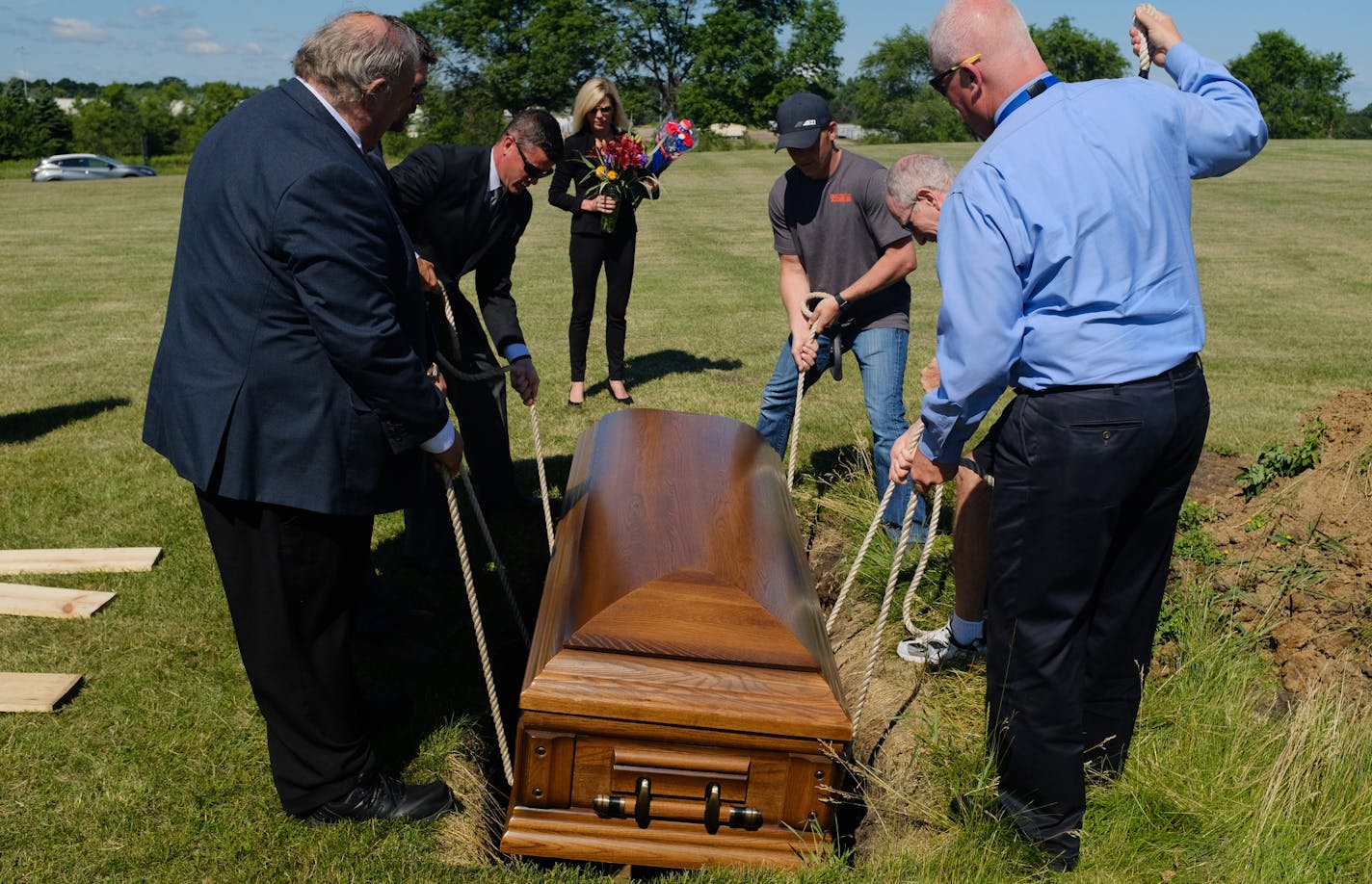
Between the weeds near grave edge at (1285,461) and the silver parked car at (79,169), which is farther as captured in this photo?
the silver parked car at (79,169)

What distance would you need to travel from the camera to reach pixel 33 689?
3.57 m

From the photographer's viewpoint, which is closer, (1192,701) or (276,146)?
(276,146)

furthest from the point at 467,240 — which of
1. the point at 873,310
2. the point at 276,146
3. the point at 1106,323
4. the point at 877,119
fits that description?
the point at 877,119

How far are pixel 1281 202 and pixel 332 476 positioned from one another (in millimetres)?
25997

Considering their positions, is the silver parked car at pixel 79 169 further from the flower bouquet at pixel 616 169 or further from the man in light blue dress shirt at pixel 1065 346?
the man in light blue dress shirt at pixel 1065 346

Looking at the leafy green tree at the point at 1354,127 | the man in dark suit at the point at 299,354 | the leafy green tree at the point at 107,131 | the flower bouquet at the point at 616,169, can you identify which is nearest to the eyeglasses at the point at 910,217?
the man in dark suit at the point at 299,354

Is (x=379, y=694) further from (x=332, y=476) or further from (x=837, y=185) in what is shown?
(x=837, y=185)

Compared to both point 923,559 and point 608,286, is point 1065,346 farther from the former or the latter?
point 608,286

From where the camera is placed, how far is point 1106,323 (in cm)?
255

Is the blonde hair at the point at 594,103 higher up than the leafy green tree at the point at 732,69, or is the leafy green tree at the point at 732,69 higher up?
the leafy green tree at the point at 732,69

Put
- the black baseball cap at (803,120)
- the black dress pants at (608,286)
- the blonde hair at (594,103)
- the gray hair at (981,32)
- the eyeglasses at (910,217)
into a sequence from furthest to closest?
the black dress pants at (608,286)
the blonde hair at (594,103)
the black baseball cap at (803,120)
the eyeglasses at (910,217)
the gray hair at (981,32)

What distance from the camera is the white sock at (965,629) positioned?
12.1ft

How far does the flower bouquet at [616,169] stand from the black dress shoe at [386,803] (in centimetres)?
502

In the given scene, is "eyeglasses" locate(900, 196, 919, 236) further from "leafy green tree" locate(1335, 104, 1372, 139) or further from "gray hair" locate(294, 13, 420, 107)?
"leafy green tree" locate(1335, 104, 1372, 139)
